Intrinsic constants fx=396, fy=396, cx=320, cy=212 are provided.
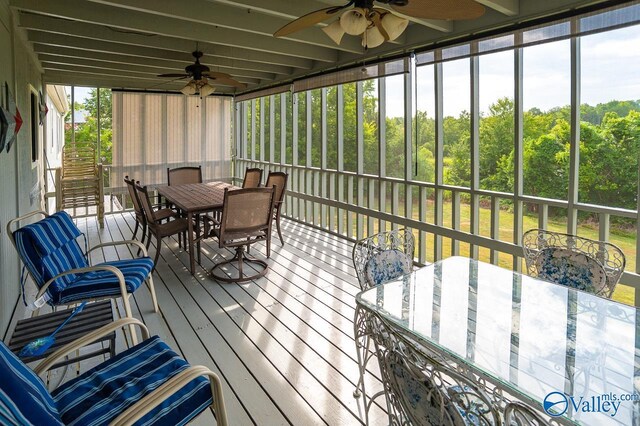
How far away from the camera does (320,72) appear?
5.92m

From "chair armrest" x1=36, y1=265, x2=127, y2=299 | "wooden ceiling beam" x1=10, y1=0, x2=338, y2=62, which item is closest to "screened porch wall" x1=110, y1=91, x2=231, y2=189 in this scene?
"wooden ceiling beam" x1=10, y1=0, x2=338, y2=62

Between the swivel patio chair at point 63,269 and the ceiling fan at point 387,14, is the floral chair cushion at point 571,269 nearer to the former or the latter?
the ceiling fan at point 387,14

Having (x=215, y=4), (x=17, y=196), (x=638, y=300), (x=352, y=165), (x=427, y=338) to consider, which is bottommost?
(x=638, y=300)

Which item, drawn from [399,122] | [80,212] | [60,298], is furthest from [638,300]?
[80,212]

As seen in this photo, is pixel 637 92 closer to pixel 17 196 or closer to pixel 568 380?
pixel 568 380

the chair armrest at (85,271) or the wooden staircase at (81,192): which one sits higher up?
the wooden staircase at (81,192)

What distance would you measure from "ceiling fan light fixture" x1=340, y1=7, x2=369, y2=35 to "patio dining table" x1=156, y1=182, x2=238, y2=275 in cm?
266

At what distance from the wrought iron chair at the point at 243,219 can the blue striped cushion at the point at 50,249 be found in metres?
1.26

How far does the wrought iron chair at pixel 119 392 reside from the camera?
119cm

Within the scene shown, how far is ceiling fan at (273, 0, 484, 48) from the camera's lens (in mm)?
1975

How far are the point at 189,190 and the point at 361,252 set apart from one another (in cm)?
376

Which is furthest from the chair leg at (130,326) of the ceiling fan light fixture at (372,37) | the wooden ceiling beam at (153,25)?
the wooden ceiling beam at (153,25)

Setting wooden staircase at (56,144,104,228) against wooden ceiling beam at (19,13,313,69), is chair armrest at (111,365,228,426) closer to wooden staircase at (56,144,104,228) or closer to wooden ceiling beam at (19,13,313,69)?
wooden ceiling beam at (19,13,313,69)

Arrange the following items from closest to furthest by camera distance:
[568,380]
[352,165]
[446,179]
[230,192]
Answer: [568,380]
[230,192]
[446,179]
[352,165]
